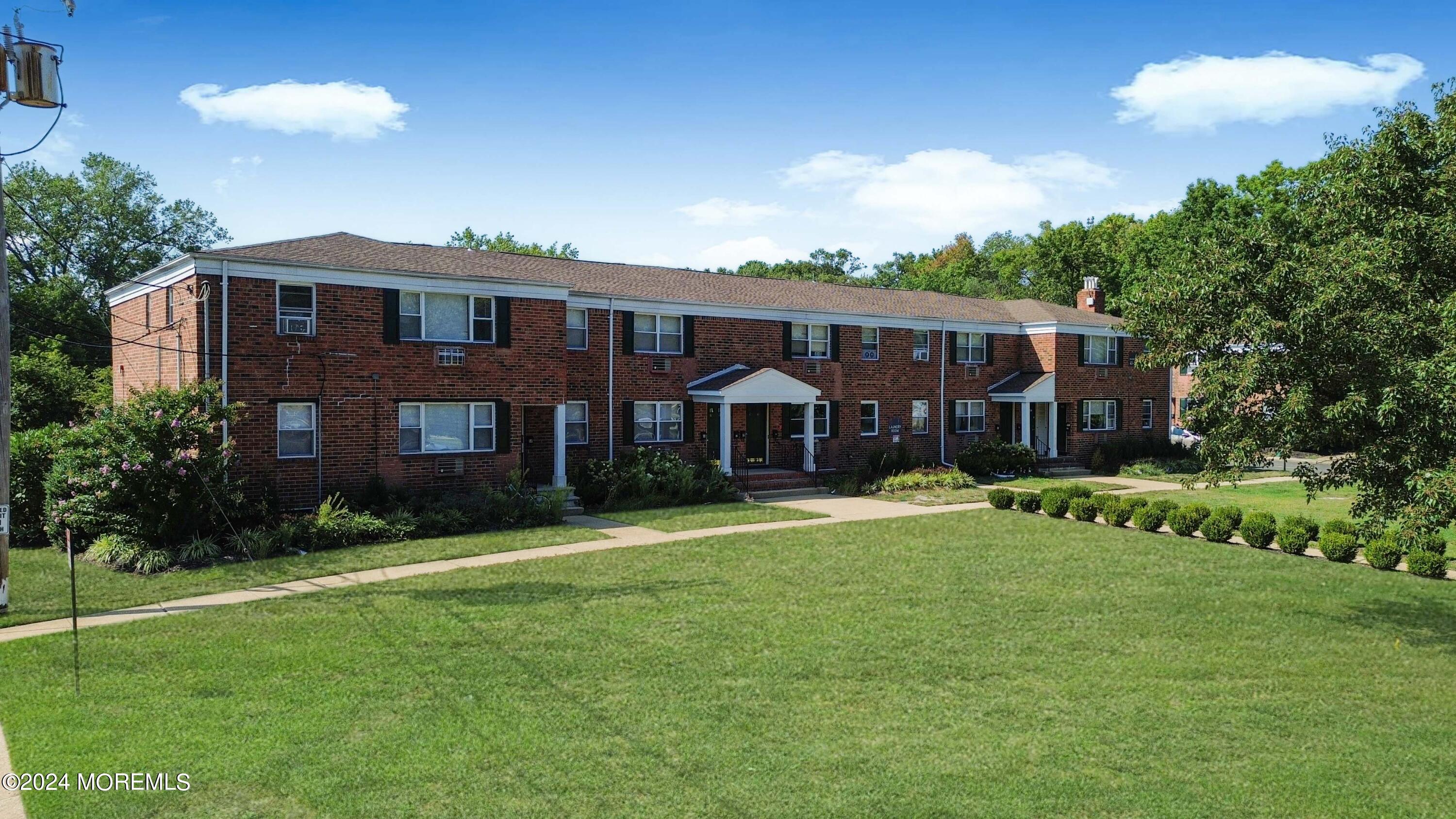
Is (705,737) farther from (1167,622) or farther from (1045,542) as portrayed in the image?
(1045,542)

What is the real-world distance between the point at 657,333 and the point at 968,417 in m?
12.2

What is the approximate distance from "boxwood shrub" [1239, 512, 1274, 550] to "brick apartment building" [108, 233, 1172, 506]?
39.3 ft

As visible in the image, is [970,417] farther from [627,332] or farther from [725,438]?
[627,332]

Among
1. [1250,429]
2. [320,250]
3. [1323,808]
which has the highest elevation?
[320,250]

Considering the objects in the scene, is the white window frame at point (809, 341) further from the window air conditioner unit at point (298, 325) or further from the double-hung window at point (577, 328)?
the window air conditioner unit at point (298, 325)

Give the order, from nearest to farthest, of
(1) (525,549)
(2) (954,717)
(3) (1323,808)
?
(3) (1323,808)
(2) (954,717)
(1) (525,549)

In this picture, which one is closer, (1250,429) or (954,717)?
(954,717)

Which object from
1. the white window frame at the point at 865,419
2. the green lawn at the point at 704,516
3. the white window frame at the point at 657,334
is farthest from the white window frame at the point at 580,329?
the white window frame at the point at 865,419

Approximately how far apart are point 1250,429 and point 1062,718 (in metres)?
4.35

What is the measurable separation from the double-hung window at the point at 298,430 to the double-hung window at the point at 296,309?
1.49m

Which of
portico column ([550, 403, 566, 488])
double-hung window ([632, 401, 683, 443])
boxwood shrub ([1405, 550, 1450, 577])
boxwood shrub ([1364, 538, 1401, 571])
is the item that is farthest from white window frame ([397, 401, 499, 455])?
boxwood shrub ([1405, 550, 1450, 577])

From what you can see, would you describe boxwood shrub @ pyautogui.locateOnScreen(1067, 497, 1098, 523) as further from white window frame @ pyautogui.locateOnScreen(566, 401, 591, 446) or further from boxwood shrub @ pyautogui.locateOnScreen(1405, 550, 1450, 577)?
white window frame @ pyautogui.locateOnScreen(566, 401, 591, 446)

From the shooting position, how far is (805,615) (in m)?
11.2

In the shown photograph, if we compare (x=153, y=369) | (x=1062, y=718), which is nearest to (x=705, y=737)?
(x=1062, y=718)
